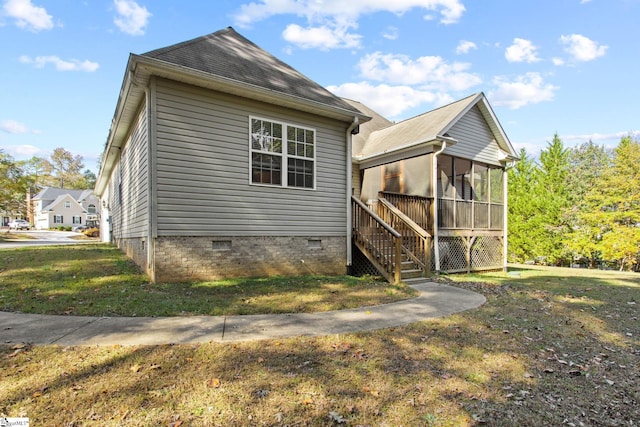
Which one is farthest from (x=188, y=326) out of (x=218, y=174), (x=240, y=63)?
(x=240, y=63)

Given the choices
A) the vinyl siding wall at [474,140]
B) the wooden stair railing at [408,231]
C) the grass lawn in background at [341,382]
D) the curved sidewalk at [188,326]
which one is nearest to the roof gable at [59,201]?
the wooden stair railing at [408,231]

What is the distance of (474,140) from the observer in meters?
12.6

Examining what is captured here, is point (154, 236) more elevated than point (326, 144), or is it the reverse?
point (326, 144)

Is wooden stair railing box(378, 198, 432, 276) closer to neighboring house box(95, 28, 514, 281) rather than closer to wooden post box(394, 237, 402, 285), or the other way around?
neighboring house box(95, 28, 514, 281)

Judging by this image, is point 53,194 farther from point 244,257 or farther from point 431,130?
point 431,130

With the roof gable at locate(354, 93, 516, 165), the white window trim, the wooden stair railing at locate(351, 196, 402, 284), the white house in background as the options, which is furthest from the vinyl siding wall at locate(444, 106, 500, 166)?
the white house in background

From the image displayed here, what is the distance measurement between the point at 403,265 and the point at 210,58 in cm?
690

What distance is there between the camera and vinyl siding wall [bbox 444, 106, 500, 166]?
12.0 metres

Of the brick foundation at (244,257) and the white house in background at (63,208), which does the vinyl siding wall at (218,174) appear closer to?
the brick foundation at (244,257)

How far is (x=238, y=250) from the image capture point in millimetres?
7539

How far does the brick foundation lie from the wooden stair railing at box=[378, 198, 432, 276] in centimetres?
172

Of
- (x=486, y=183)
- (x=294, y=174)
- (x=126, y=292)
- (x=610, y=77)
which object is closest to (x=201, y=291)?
(x=126, y=292)

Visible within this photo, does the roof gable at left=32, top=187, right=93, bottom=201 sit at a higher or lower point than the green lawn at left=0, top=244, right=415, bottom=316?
higher

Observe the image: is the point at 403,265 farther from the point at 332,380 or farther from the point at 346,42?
the point at 346,42
